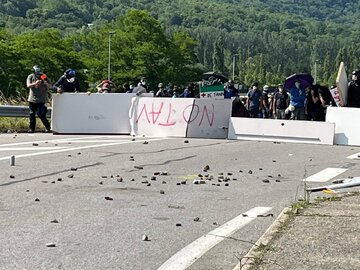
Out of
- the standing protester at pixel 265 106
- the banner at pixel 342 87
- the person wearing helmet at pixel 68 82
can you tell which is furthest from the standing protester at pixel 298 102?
the person wearing helmet at pixel 68 82

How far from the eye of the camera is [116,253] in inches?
296

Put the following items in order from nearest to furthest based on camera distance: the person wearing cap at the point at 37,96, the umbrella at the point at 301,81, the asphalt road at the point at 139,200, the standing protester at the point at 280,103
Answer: the asphalt road at the point at 139,200 < the person wearing cap at the point at 37,96 < the umbrella at the point at 301,81 < the standing protester at the point at 280,103

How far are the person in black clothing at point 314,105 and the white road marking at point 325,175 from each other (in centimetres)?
890

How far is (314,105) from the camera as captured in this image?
23672 mm

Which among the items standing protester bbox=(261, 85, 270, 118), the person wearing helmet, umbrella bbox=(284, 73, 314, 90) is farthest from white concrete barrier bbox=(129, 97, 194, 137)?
standing protester bbox=(261, 85, 270, 118)

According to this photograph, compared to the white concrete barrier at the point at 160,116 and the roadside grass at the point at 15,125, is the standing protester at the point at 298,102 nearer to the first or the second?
the white concrete barrier at the point at 160,116

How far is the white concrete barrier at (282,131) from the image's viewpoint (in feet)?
67.7

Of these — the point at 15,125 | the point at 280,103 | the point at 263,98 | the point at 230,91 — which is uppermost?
the point at 230,91

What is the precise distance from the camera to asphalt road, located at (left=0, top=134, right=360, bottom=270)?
7.50 m

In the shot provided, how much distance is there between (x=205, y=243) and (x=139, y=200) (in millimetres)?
2729

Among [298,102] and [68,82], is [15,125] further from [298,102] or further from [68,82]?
[298,102]

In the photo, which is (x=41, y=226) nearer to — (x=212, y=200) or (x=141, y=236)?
(x=141, y=236)

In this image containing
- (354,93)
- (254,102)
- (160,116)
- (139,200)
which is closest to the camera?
(139,200)

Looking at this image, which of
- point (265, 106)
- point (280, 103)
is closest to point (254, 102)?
point (280, 103)
